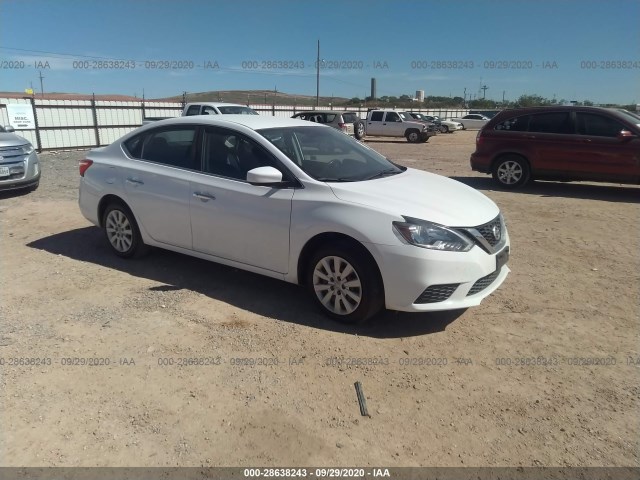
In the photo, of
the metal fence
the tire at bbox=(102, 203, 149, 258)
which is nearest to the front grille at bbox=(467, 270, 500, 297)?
the tire at bbox=(102, 203, 149, 258)

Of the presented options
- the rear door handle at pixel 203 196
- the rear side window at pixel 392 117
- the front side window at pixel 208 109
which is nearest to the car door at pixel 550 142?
the rear door handle at pixel 203 196

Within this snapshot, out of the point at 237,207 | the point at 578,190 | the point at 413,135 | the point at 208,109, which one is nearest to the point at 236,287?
the point at 237,207

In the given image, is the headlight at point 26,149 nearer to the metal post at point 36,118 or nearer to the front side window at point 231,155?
the front side window at point 231,155

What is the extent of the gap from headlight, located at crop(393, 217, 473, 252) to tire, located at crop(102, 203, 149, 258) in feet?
10.1

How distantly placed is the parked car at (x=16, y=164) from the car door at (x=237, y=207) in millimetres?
6122

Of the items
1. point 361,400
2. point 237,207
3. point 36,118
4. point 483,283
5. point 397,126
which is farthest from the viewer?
point 397,126

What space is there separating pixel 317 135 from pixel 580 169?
7017 millimetres

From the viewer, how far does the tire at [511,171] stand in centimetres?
1009

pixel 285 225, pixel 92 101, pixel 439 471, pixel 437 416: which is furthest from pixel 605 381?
pixel 92 101

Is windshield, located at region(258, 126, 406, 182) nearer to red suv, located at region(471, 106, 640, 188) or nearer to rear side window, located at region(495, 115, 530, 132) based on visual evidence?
red suv, located at region(471, 106, 640, 188)

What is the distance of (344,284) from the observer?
12.4 ft

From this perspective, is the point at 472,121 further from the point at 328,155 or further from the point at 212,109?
the point at 328,155

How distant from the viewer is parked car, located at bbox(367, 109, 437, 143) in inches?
1051

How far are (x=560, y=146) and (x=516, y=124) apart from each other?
1022mm
